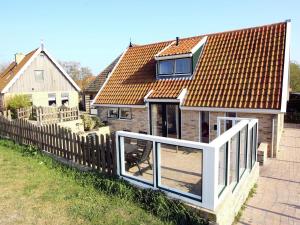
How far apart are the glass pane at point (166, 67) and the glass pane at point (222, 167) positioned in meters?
9.08

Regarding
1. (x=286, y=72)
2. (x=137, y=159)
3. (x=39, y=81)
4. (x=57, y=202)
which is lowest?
(x=57, y=202)

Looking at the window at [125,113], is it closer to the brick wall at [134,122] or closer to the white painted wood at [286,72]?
the brick wall at [134,122]

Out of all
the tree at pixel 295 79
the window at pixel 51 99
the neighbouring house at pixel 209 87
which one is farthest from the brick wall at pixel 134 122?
the tree at pixel 295 79

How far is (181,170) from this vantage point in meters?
8.71

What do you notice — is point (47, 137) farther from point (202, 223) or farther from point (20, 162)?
point (202, 223)

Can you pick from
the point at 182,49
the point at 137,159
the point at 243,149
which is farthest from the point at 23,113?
the point at 243,149

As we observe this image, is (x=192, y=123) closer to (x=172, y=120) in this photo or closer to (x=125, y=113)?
(x=172, y=120)

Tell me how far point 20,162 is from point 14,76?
798 inches

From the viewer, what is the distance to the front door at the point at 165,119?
1351 centimetres

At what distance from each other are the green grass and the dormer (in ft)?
Result: 26.6

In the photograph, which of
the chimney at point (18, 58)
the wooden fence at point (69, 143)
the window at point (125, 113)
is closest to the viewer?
the wooden fence at point (69, 143)

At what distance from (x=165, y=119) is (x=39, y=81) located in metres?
20.9

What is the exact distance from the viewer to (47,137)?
10625mm

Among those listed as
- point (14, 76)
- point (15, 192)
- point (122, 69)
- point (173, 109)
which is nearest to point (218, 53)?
point (173, 109)
